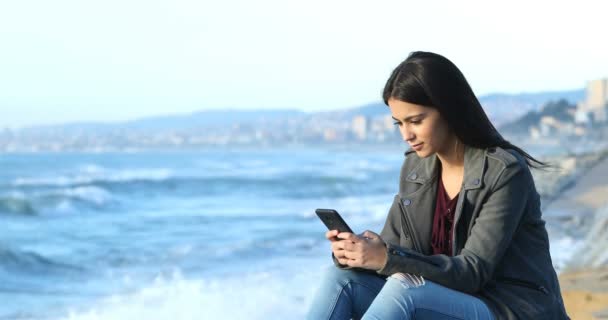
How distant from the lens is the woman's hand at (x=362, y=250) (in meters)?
2.52

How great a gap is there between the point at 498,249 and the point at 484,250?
39 mm

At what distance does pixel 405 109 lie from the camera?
8.29 ft

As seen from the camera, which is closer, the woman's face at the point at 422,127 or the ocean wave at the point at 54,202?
the woman's face at the point at 422,127

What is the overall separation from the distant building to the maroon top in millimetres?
42826

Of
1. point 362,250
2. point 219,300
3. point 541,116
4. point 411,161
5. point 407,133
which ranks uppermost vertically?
point 407,133

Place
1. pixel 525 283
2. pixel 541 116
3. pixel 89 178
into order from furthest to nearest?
1. pixel 541 116
2. pixel 89 178
3. pixel 525 283

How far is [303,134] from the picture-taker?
55219 millimetres

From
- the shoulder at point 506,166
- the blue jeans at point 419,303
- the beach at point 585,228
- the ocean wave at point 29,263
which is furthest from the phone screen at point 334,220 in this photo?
the ocean wave at point 29,263

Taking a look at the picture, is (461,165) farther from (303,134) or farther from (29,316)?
(303,134)

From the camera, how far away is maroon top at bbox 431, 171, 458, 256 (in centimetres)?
261

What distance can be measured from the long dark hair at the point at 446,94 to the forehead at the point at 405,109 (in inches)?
0.5

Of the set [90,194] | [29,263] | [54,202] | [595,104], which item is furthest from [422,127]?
[595,104]

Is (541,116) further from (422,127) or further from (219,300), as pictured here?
(422,127)

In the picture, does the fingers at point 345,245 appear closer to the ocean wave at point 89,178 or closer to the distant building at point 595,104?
the ocean wave at point 89,178
